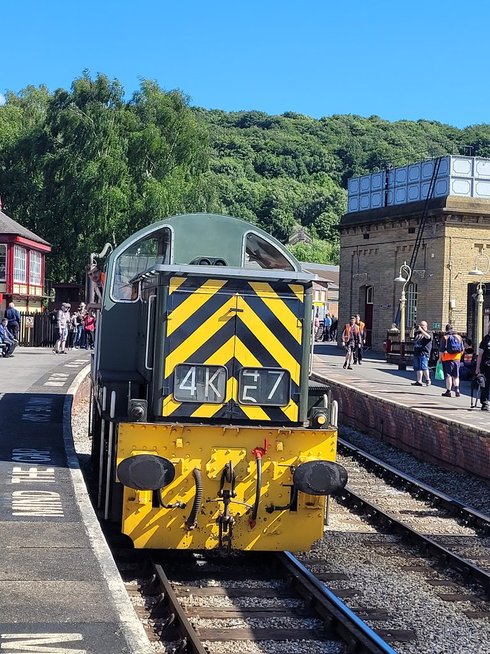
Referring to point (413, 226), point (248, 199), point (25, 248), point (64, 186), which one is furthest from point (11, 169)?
point (248, 199)

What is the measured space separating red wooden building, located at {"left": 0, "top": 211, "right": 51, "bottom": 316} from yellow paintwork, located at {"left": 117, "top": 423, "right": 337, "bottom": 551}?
38805mm

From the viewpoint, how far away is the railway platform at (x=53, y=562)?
224 inches

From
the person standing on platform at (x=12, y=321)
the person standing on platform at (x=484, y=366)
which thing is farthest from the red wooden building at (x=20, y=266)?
the person standing on platform at (x=484, y=366)

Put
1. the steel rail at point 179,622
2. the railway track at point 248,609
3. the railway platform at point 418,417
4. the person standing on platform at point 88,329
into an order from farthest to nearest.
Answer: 1. the person standing on platform at point 88,329
2. the railway platform at point 418,417
3. the railway track at point 248,609
4. the steel rail at point 179,622

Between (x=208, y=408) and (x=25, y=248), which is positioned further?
(x=25, y=248)

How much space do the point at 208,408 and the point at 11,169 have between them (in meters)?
52.9

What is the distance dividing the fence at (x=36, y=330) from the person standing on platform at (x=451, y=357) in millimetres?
21330

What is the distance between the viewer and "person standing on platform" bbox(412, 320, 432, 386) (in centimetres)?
2389

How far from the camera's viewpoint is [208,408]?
29.6 ft

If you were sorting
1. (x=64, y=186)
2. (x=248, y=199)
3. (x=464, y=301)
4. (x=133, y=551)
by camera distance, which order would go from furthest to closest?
(x=248, y=199) < (x=64, y=186) < (x=464, y=301) < (x=133, y=551)

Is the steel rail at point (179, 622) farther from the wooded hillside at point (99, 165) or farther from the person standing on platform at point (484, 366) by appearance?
the wooded hillside at point (99, 165)

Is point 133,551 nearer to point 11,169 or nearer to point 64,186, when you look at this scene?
point 64,186

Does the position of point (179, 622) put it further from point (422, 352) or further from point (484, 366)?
point (422, 352)

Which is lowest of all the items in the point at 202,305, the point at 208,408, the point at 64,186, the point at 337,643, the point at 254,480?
the point at 337,643
